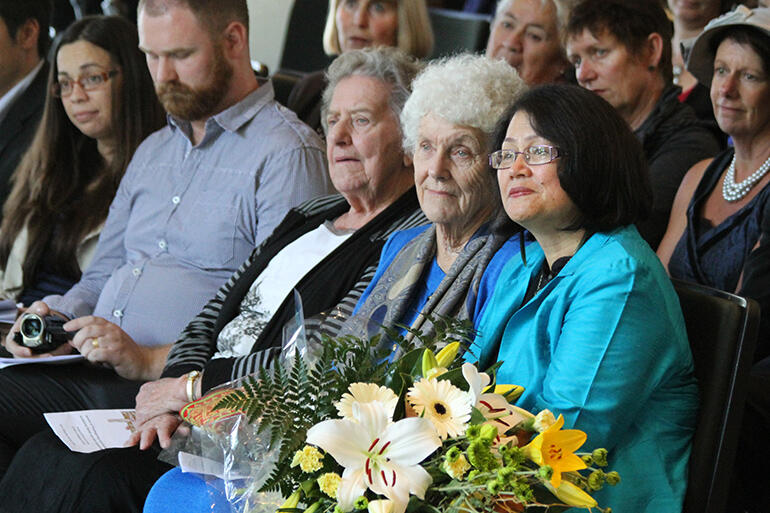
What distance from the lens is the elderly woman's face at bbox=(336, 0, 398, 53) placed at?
379cm

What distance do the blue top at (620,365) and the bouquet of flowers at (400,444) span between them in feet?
0.53

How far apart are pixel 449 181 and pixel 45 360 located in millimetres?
1265

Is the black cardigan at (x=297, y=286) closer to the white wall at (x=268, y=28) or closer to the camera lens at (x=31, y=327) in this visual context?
the camera lens at (x=31, y=327)

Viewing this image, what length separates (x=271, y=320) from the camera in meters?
2.34

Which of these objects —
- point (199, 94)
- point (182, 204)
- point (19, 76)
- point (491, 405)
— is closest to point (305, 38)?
point (19, 76)

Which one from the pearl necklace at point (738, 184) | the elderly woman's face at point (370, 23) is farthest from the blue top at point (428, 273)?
the elderly woman's face at point (370, 23)

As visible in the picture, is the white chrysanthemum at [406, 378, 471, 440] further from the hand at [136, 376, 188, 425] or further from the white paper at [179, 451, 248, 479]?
the hand at [136, 376, 188, 425]

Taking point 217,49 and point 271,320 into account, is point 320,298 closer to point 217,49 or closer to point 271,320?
point 271,320

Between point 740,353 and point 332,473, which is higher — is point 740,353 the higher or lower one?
the higher one

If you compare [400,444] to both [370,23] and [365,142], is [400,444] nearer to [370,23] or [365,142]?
[365,142]

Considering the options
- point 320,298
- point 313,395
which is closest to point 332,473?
point 313,395

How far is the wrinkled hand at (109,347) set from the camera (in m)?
2.55

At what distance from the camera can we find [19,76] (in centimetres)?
386

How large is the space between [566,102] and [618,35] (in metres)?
1.42
